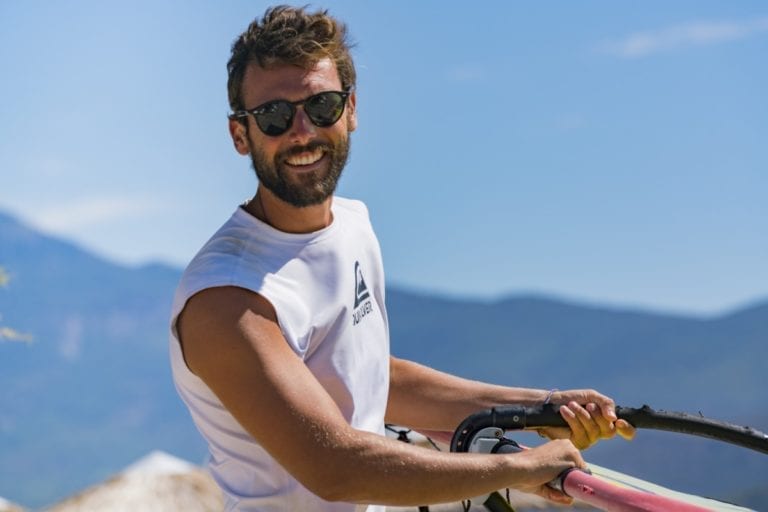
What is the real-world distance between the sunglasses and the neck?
0.14 m

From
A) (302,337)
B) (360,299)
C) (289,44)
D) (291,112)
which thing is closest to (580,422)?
(360,299)

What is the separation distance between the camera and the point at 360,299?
265cm

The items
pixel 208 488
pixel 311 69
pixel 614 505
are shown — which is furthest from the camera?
pixel 208 488

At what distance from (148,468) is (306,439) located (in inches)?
108

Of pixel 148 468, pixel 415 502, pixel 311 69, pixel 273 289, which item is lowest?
pixel 148 468

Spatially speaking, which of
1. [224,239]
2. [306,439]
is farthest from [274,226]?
[306,439]

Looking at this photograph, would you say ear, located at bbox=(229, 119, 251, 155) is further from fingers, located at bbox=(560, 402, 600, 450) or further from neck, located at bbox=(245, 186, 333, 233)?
fingers, located at bbox=(560, 402, 600, 450)

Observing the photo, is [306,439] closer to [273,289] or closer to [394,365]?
[273,289]

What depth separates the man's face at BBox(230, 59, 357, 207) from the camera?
8.16ft

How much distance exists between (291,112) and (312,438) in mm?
696

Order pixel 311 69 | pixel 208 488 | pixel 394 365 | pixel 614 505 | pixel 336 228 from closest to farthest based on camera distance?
pixel 614 505
pixel 311 69
pixel 336 228
pixel 394 365
pixel 208 488

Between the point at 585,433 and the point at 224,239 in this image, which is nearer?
the point at 224,239

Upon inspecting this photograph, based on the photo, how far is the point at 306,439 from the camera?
2.15 meters

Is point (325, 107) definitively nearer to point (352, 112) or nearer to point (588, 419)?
point (352, 112)
